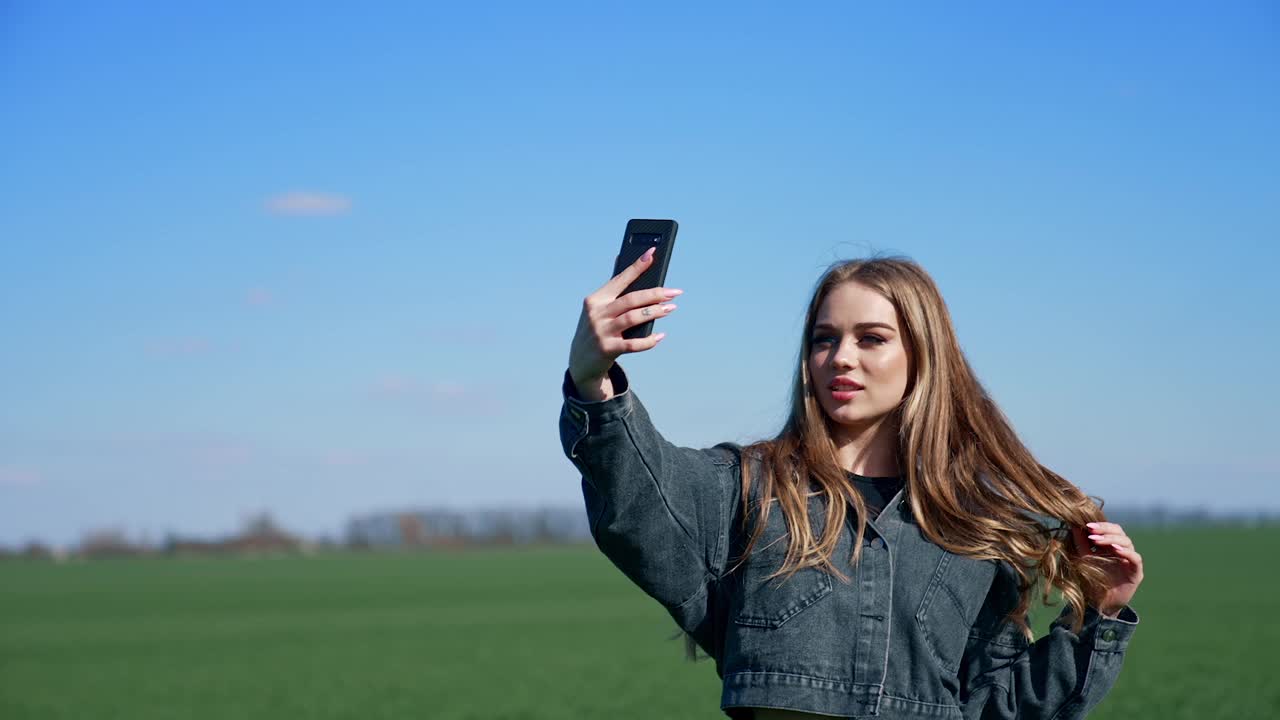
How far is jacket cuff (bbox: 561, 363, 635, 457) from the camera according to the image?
2732mm

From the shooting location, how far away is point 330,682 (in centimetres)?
1656

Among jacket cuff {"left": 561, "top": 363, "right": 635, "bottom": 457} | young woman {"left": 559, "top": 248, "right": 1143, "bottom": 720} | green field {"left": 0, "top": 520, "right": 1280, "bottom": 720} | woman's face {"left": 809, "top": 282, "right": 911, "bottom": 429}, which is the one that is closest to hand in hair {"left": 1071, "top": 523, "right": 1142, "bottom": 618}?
young woman {"left": 559, "top": 248, "right": 1143, "bottom": 720}

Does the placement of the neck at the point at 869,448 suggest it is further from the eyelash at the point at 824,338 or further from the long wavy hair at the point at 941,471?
the eyelash at the point at 824,338

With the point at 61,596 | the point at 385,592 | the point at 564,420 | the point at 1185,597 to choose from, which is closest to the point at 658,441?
the point at 564,420

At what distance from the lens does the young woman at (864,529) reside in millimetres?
2857

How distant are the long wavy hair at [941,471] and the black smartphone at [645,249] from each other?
590mm

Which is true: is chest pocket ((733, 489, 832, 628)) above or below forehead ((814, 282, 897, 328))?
below

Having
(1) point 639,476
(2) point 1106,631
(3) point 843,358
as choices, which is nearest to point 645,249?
(1) point 639,476

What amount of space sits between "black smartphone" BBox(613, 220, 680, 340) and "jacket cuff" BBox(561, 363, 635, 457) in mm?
136

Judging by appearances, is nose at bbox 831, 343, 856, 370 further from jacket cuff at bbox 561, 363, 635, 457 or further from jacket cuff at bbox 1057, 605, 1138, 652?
jacket cuff at bbox 1057, 605, 1138, 652

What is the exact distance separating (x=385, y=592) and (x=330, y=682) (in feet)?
71.3

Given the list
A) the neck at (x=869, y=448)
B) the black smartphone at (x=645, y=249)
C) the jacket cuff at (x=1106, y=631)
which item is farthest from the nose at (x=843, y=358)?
the jacket cuff at (x=1106, y=631)

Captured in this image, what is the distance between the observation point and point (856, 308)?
321 centimetres

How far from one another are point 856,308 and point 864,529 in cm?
52
